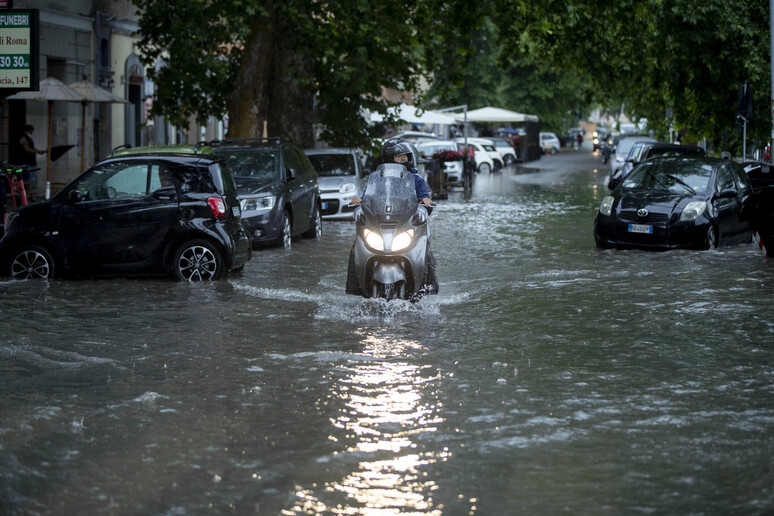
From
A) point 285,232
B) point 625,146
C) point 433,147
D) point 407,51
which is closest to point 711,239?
point 285,232

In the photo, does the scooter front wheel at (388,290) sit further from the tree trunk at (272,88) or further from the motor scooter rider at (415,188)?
the tree trunk at (272,88)

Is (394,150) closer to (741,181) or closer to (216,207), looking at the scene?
(216,207)

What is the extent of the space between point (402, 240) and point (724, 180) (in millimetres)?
9350

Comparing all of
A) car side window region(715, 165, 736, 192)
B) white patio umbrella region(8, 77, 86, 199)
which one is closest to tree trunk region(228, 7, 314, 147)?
white patio umbrella region(8, 77, 86, 199)

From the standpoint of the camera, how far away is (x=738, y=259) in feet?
55.7

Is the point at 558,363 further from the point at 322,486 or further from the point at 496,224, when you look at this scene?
the point at 496,224

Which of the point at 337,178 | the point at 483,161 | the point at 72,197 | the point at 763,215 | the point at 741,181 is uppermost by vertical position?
the point at 483,161

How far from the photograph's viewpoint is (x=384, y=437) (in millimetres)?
6672

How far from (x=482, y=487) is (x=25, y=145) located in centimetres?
2188

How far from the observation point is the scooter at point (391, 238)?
11.5m

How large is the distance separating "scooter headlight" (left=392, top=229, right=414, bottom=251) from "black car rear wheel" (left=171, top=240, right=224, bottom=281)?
367 centimetres

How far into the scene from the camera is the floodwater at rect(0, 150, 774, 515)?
5656 mm

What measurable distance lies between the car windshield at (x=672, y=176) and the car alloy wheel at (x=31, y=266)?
9.07 metres

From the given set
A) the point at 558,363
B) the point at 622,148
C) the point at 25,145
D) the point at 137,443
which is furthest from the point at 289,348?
the point at 622,148
